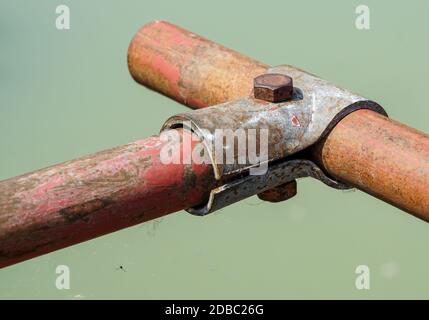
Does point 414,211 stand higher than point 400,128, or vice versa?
point 400,128

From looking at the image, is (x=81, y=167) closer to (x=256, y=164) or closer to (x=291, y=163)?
(x=256, y=164)

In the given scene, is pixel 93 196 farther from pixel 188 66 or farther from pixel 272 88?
pixel 188 66

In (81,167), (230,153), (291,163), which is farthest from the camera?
(291,163)

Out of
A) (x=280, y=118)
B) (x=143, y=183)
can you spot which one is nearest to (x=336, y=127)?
(x=280, y=118)

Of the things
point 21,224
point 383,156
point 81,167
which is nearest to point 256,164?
point 383,156

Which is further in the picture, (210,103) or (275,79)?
(210,103)

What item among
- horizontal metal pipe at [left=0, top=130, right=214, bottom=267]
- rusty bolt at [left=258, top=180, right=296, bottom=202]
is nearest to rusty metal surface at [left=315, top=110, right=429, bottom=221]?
rusty bolt at [left=258, top=180, right=296, bottom=202]
